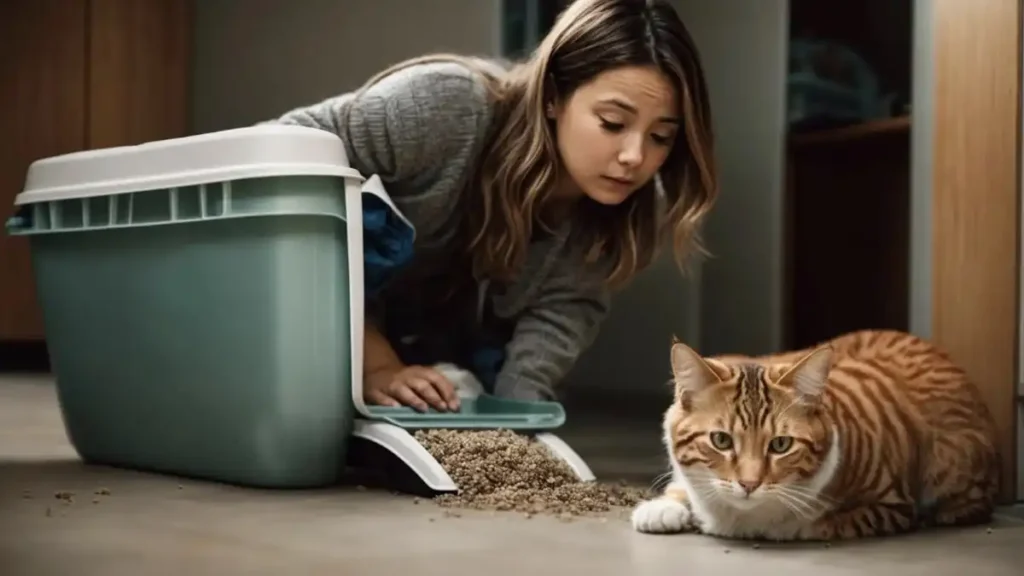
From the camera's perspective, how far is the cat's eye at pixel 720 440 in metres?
1.14

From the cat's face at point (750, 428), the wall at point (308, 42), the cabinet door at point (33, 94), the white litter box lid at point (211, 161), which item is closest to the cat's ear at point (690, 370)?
the cat's face at point (750, 428)

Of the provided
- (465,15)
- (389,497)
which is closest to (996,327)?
(389,497)

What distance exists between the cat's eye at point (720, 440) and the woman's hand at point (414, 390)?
524 millimetres

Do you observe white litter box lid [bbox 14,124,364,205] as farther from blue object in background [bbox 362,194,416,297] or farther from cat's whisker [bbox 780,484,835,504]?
cat's whisker [bbox 780,484,835,504]

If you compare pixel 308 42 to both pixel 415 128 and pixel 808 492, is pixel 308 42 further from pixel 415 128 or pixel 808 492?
pixel 808 492

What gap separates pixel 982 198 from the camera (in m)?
1.45

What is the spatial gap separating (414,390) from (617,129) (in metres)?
0.45

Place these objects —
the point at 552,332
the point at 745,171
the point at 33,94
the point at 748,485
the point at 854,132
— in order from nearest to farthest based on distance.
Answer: the point at 748,485 < the point at 552,332 < the point at 854,132 < the point at 745,171 < the point at 33,94

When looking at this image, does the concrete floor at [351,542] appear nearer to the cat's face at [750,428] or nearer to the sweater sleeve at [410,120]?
the cat's face at [750,428]

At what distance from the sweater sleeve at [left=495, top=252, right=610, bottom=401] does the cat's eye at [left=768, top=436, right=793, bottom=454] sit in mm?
657

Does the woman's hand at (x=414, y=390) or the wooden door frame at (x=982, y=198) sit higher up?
the wooden door frame at (x=982, y=198)

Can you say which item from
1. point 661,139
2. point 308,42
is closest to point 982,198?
point 661,139

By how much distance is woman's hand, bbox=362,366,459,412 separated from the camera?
158 centimetres

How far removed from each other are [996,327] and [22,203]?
1.27m
